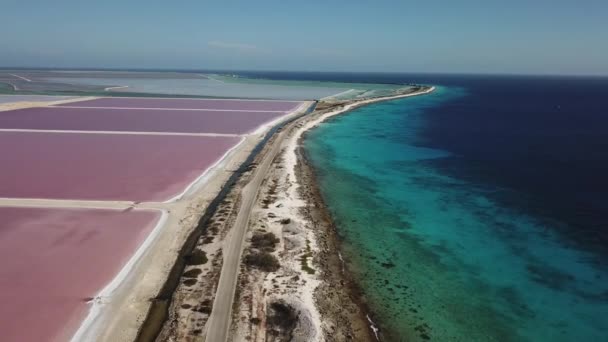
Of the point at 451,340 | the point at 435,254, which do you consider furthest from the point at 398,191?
the point at 451,340

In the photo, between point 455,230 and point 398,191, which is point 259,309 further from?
point 398,191

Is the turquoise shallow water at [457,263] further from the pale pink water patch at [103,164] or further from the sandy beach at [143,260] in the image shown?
the pale pink water patch at [103,164]

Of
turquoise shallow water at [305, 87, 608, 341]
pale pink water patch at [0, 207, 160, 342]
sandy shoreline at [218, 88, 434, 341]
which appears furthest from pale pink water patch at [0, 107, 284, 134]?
pale pink water patch at [0, 207, 160, 342]

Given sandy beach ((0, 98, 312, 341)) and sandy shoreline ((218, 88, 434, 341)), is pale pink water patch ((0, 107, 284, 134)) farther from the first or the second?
sandy shoreline ((218, 88, 434, 341))

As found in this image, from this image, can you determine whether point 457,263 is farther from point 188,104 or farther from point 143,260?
point 188,104

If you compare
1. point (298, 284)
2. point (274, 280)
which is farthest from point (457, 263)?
point (274, 280)
